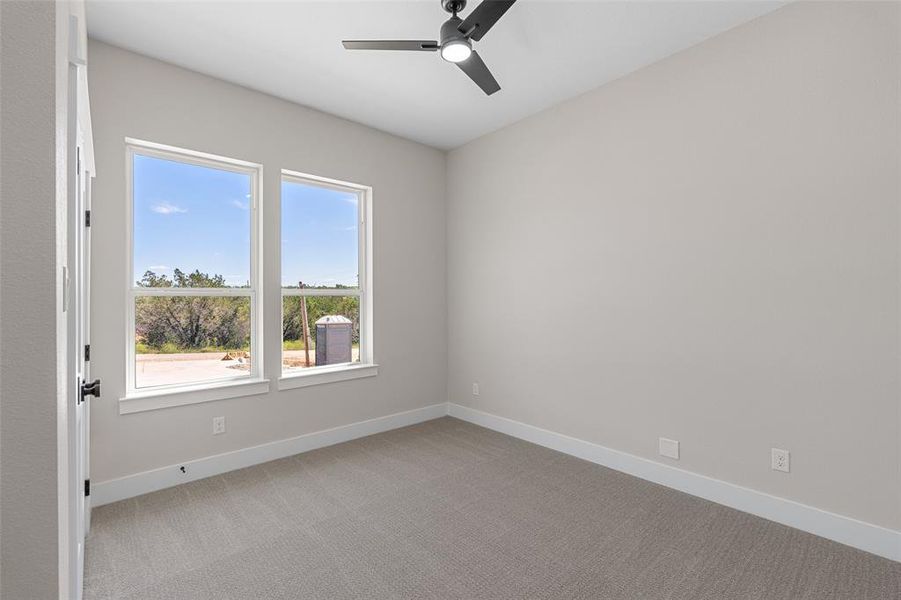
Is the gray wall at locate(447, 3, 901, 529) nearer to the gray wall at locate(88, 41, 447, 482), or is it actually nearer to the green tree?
the gray wall at locate(88, 41, 447, 482)

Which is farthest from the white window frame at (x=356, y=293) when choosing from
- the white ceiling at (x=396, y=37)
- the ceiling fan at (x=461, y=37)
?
the ceiling fan at (x=461, y=37)

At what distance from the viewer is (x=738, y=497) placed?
2.56 meters

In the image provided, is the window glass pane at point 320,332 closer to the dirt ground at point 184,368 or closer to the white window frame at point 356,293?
the white window frame at point 356,293

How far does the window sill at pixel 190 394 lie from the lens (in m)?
2.74

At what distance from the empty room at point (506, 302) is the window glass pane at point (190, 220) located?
18 millimetres

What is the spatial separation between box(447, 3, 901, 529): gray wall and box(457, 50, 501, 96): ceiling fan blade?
1181 millimetres

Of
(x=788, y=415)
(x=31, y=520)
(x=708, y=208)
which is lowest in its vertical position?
(x=788, y=415)

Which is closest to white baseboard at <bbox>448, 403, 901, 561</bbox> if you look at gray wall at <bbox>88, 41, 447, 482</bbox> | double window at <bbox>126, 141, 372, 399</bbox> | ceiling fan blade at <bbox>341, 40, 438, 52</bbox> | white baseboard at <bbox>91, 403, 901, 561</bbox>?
white baseboard at <bbox>91, 403, 901, 561</bbox>

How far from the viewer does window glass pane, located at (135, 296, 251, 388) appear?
9.61 ft

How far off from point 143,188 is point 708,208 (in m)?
3.78

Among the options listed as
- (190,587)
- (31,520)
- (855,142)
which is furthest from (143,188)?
(855,142)

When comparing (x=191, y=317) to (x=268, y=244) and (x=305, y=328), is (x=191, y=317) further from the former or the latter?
(x=305, y=328)

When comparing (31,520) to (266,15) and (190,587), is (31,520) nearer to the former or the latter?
(190,587)

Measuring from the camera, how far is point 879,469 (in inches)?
83.4
